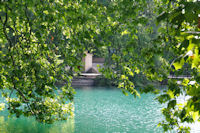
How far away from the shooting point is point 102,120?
1320 cm

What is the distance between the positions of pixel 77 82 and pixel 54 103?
2182 centimetres

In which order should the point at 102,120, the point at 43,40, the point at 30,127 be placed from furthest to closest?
the point at 102,120 → the point at 30,127 → the point at 43,40

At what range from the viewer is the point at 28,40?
18.0ft

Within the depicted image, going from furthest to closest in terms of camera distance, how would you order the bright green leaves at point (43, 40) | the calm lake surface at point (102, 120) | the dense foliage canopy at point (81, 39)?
the calm lake surface at point (102, 120), the bright green leaves at point (43, 40), the dense foliage canopy at point (81, 39)

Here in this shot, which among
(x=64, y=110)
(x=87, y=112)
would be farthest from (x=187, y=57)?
(x=87, y=112)

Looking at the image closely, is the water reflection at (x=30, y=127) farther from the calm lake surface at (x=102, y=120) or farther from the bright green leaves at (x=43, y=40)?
the bright green leaves at (x=43, y=40)

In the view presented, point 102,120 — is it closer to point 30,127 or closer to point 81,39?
point 30,127

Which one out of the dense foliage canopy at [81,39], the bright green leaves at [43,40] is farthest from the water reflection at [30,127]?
the dense foliage canopy at [81,39]

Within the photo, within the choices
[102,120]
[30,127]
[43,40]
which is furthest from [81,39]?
[102,120]

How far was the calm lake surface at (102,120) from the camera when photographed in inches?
447

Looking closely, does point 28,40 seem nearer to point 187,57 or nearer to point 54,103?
point 54,103

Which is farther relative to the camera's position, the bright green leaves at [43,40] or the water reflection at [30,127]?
the water reflection at [30,127]

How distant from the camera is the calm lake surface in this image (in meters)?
11.4

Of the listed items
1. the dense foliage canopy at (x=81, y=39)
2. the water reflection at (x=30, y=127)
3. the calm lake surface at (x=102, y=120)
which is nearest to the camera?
the dense foliage canopy at (x=81, y=39)
